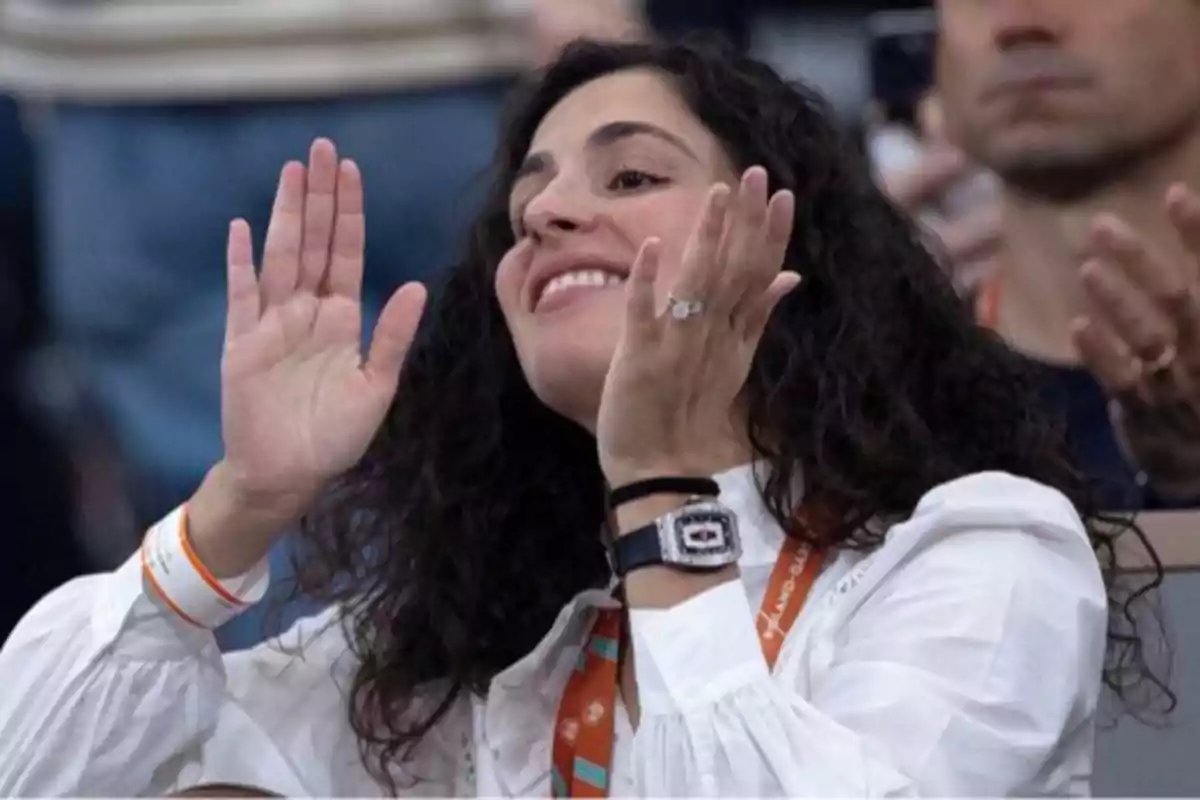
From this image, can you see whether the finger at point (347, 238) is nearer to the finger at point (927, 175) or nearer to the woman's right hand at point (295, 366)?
the woman's right hand at point (295, 366)

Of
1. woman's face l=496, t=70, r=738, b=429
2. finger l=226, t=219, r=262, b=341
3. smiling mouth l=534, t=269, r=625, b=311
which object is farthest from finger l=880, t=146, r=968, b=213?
finger l=226, t=219, r=262, b=341

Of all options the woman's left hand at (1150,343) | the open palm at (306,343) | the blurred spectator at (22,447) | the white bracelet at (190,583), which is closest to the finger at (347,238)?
the open palm at (306,343)

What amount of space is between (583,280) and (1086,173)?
74cm

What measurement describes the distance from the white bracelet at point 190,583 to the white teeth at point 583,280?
306 millimetres

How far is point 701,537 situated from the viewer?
1592 millimetres

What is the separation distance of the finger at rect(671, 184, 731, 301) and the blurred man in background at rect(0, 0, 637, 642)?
113cm

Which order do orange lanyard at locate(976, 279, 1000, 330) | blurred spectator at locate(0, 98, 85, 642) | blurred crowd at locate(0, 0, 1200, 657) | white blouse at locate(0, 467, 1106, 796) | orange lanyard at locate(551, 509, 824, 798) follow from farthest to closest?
blurred spectator at locate(0, 98, 85, 642) < blurred crowd at locate(0, 0, 1200, 657) < orange lanyard at locate(976, 279, 1000, 330) < orange lanyard at locate(551, 509, 824, 798) < white blouse at locate(0, 467, 1106, 796)

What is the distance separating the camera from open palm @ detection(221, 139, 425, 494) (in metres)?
1.80

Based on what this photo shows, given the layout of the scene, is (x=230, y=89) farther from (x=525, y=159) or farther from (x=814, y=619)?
(x=814, y=619)

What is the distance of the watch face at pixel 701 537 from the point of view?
1.59 meters

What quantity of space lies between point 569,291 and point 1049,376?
66 centimetres

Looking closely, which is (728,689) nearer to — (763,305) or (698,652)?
(698,652)

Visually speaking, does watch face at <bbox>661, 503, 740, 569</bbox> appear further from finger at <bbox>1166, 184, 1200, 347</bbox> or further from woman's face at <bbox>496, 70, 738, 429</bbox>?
finger at <bbox>1166, 184, 1200, 347</bbox>

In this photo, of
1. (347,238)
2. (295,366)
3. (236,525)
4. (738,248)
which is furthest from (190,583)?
(738,248)
